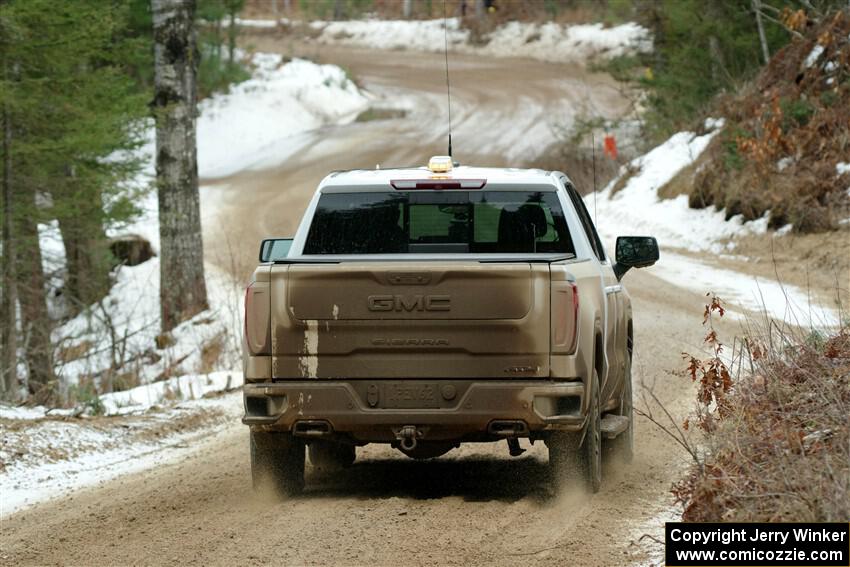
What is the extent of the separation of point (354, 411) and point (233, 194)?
2436 cm

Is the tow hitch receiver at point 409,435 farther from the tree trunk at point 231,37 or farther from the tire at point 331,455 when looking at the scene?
the tree trunk at point 231,37

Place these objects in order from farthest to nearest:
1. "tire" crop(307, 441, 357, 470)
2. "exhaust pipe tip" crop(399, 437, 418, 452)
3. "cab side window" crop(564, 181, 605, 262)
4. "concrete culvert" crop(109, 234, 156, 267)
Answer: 1. "concrete culvert" crop(109, 234, 156, 267)
2. "tire" crop(307, 441, 357, 470)
3. "cab side window" crop(564, 181, 605, 262)
4. "exhaust pipe tip" crop(399, 437, 418, 452)

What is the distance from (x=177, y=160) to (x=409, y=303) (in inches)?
518

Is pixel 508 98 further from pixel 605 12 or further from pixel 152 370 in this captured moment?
pixel 152 370

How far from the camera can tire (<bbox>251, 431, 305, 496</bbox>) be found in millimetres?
7703

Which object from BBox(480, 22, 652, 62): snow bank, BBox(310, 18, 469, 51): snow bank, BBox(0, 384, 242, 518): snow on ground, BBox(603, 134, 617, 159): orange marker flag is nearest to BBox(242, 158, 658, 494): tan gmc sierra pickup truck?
BBox(0, 384, 242, 518): snow on ground

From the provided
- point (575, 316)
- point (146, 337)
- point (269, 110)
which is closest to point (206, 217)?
point (146, 337)

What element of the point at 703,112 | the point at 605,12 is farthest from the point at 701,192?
the point at 605,12

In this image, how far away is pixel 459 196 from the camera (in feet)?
27.1

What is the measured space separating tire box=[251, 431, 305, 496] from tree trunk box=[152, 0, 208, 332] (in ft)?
38.7

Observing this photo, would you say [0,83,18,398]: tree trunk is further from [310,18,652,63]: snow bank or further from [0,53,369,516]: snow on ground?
[310,18,652,63]: snow bank

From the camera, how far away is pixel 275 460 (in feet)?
25.6

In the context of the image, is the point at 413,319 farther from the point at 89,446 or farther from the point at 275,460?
the point at 89,446

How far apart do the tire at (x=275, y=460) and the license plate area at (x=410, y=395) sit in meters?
0.77
